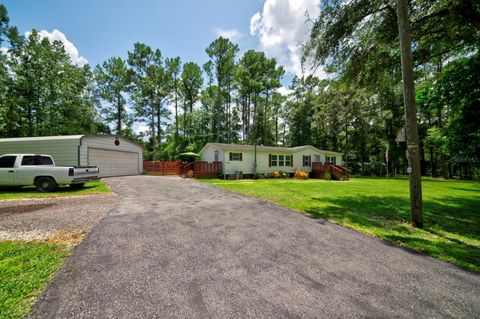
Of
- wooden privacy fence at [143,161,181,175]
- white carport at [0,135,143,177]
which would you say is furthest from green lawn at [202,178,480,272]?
wooden privacy fence at [143,161,181,175]

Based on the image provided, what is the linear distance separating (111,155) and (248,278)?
16.9 m

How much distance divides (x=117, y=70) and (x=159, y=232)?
3270 cm

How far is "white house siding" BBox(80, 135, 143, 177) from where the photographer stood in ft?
45.2

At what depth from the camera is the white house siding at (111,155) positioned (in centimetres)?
1378

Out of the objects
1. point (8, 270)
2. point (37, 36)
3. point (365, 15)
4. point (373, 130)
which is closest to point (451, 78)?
point (365, 15)

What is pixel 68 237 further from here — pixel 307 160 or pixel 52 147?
pixel 307 160

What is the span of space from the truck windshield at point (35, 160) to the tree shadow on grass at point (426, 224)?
37.0ft

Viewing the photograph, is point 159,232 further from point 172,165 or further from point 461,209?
point 172,165

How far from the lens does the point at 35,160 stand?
8.61 m

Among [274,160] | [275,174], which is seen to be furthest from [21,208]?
[274,160]

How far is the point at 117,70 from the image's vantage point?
28.7 metres

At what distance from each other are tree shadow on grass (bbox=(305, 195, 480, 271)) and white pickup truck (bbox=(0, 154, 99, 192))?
32.3 feet

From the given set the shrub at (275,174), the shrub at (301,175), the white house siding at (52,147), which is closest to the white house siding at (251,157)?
the shrub at (275,174)

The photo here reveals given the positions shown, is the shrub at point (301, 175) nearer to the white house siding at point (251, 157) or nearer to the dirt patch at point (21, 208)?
the white house siding at point (251, 157)
